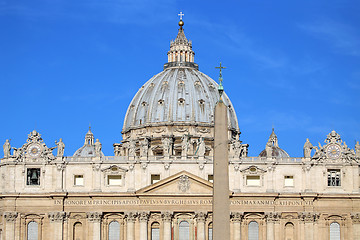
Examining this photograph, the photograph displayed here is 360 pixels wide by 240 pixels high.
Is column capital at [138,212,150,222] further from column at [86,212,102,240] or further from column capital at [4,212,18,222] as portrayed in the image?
column capital at [4,212,18,222]

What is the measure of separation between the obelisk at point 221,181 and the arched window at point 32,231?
62701mm

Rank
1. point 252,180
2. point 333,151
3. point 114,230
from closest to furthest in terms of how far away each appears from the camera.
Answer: point 114,230, point 252,180, point 333,151

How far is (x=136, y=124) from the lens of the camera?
485ft

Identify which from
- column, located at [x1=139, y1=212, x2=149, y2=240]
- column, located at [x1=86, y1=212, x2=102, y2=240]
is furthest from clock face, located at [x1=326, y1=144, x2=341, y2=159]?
column, located at [x1=86, y1=212, x2=102, y2=240]

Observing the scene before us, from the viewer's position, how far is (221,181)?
51.0 m

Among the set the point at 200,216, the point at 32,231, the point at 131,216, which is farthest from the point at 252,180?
the point at 32,231

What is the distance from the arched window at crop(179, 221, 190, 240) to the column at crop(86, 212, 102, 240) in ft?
29.7

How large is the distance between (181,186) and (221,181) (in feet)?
200

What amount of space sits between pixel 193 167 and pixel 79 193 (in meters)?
13.0

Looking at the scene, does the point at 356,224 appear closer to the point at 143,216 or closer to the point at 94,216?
the point at 143,216

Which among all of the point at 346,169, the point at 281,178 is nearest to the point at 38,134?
the point at 281,178

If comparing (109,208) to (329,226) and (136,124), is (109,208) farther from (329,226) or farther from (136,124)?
(136,124)

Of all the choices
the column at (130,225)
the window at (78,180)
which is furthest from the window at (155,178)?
the window at (78,180)

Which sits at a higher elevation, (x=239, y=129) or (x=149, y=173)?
(x=239, y=129)
